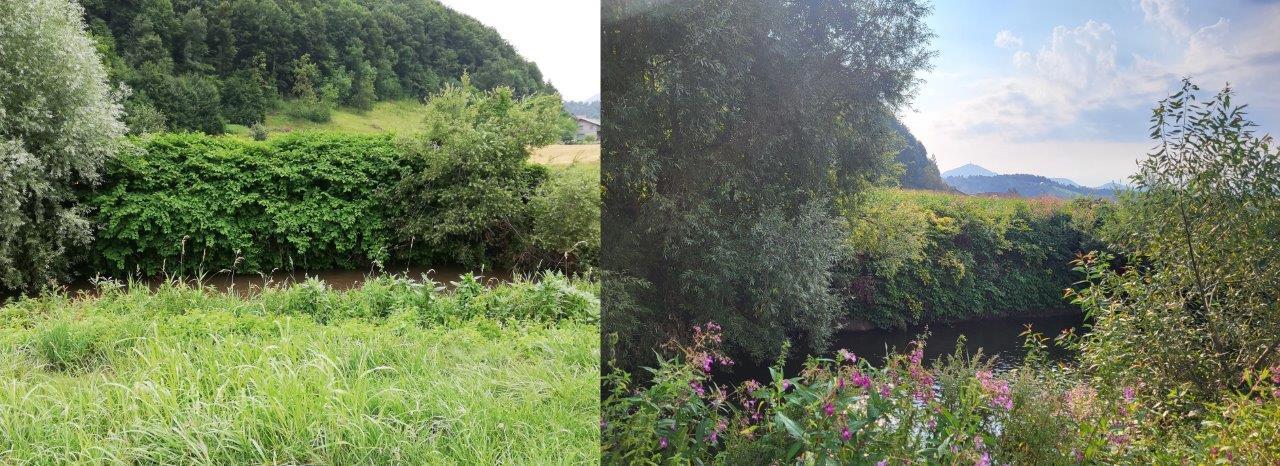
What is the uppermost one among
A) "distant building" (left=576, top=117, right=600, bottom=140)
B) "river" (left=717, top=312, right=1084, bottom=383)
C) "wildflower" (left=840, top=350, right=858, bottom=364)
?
"distant building" (left=576, top=117, right=600, bottom=140)

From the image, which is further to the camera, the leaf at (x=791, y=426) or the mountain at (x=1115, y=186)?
the leaf at (x=791, y=426)

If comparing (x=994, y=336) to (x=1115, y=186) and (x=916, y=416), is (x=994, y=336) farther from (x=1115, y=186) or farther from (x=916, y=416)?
(x=1115, y=186)

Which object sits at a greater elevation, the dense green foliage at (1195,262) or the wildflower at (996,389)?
the dense green foliage at (1195,262)

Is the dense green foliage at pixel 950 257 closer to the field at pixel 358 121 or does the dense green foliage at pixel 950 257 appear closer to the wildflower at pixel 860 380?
the wildflower at pixel 860 380

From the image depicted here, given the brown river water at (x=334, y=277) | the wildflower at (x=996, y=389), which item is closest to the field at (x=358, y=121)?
the brown river water at (x=334, y=277)

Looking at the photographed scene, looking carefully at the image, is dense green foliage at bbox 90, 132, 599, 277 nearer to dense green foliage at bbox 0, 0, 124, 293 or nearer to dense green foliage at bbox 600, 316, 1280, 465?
dense green foliage at bbox 0, 0, 124, 293

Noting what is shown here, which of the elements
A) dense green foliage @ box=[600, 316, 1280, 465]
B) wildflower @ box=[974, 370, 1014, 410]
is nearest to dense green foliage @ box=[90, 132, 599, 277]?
dense green foliage @ box=[600, 316, 1280, 465]

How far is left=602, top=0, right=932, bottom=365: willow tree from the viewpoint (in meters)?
1.76

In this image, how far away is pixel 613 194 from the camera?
192cm

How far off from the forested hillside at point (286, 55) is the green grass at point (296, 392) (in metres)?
7.78

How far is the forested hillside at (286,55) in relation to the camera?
11.0 meters

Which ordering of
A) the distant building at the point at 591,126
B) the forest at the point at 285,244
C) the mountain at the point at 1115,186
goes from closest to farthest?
the mountain at the point at 1115,186 → the forest at the point at 285,244 → the distant building at the point at 591,126

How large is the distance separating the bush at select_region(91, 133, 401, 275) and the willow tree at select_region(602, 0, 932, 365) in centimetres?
606

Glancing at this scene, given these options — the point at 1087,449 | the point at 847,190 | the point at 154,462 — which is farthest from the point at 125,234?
the point at 1087,449
